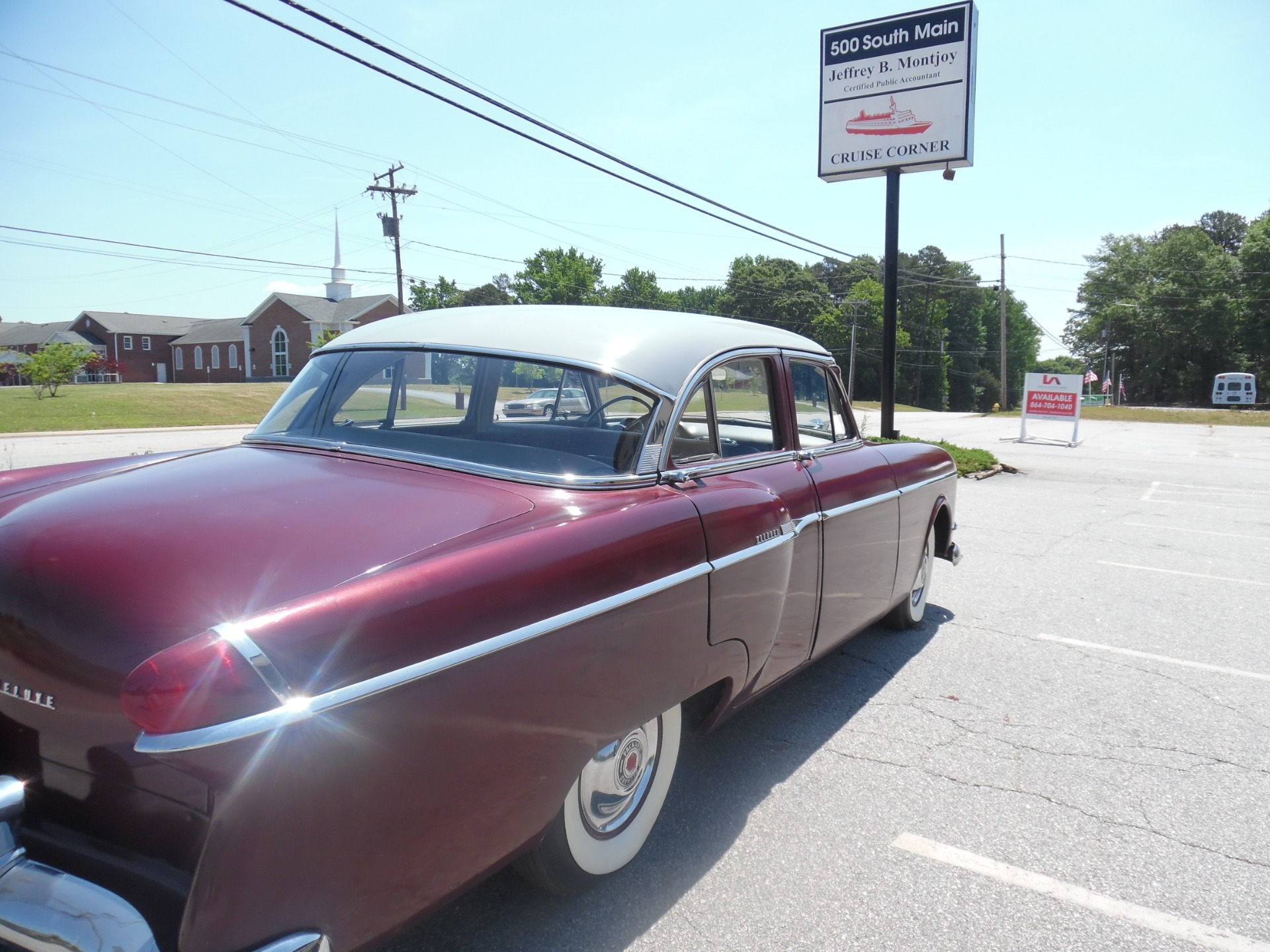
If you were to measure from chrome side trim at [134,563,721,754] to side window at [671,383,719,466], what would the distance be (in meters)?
1.03

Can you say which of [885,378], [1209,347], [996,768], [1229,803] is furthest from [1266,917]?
[1209,347]

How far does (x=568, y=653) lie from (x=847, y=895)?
1.27 m

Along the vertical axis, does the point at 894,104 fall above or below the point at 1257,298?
below

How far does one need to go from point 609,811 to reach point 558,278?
6720 centimetres

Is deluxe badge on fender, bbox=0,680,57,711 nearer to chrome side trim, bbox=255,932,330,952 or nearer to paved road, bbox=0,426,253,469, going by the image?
chrome side trim, bbox=255,932,330,952

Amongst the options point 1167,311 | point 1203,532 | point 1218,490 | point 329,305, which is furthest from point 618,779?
point 1167,311

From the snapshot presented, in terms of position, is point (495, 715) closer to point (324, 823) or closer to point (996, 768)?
point (324, 823)

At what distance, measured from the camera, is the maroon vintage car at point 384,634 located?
4.78 feet

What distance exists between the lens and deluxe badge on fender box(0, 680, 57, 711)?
5.44 ft

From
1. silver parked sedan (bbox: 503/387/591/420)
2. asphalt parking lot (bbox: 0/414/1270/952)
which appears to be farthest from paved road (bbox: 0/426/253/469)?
asphalt parking lot (bbox: 0/414/1270/952)

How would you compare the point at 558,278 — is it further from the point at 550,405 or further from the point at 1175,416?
the point at 550,405

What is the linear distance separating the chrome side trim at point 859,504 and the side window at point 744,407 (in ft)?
1.19

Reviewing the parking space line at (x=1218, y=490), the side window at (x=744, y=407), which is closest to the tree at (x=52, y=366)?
the parking space line at (x=1218, y=490)

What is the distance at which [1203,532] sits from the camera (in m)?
8.66
